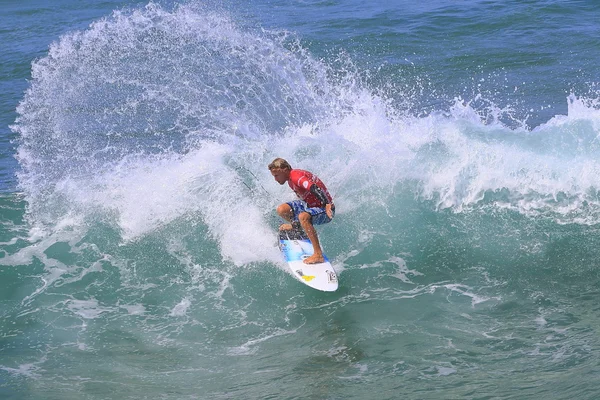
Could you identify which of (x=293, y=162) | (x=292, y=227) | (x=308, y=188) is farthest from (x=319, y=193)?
(x=293, y=162)

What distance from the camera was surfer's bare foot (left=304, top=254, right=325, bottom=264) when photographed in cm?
974

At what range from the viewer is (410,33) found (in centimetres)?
2136

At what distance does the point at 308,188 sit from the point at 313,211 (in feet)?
1.29

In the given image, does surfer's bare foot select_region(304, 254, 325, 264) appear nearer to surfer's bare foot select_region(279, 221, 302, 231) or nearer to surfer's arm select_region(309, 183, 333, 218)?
surfer's arm select_region(309, 183, 333, 218)

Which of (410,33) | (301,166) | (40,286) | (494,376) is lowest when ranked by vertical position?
(494,376)

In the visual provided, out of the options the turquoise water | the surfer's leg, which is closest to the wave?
the turquoise water

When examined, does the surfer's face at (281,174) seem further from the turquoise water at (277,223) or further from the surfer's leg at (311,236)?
the turquoise water at (277,223)

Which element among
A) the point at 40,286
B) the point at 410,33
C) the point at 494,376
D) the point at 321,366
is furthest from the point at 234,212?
the point at 410,33

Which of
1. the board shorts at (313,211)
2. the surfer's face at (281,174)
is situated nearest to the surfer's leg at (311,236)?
the board shorts at (313,211)

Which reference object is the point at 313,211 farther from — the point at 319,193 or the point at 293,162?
the point at 293,162

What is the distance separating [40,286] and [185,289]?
6.75 feet

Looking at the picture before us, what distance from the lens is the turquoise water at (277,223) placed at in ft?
26.1

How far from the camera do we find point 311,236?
32.2 ft

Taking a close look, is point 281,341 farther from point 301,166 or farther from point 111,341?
point 301,166
